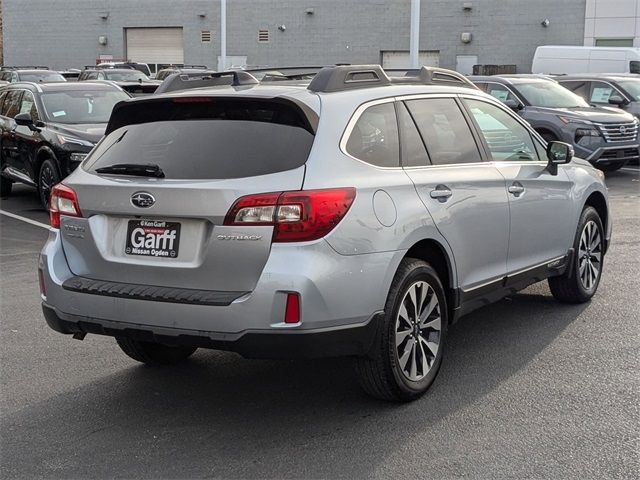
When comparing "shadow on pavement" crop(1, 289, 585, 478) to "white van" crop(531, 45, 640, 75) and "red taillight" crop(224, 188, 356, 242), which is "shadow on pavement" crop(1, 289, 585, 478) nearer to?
"red taillight" crop(224, 188, 356, 242)

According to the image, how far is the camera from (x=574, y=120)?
1540 cm

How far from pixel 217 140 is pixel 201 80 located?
47.0 inches

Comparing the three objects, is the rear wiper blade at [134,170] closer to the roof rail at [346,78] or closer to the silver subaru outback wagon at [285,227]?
the silver subaru outback wagon at [285,227]

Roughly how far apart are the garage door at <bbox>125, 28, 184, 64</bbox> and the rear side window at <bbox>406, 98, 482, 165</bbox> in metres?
42.4

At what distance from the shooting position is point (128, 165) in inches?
180

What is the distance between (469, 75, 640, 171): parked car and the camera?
15.2 meters

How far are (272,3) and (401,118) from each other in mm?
40016

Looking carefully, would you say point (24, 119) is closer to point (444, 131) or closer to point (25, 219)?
point (25, 219)

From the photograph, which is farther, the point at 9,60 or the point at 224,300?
the point at 9,60

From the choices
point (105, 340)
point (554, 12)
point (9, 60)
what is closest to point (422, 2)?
point (554, 12)

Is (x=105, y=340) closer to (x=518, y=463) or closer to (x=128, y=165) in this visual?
(x=128, y=165)

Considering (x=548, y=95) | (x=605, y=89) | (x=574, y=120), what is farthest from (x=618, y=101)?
(x=574, y=120)

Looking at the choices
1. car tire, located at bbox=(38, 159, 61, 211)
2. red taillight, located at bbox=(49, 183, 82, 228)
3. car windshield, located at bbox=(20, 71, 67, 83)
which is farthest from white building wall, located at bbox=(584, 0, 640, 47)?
red taillight, located at bbox=(49, 183, 82, 228)

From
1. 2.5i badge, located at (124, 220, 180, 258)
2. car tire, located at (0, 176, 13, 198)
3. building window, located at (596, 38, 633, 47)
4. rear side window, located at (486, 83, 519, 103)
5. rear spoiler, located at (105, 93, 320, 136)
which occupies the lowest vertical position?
car tire, located at (0, 176, 13, 198)
